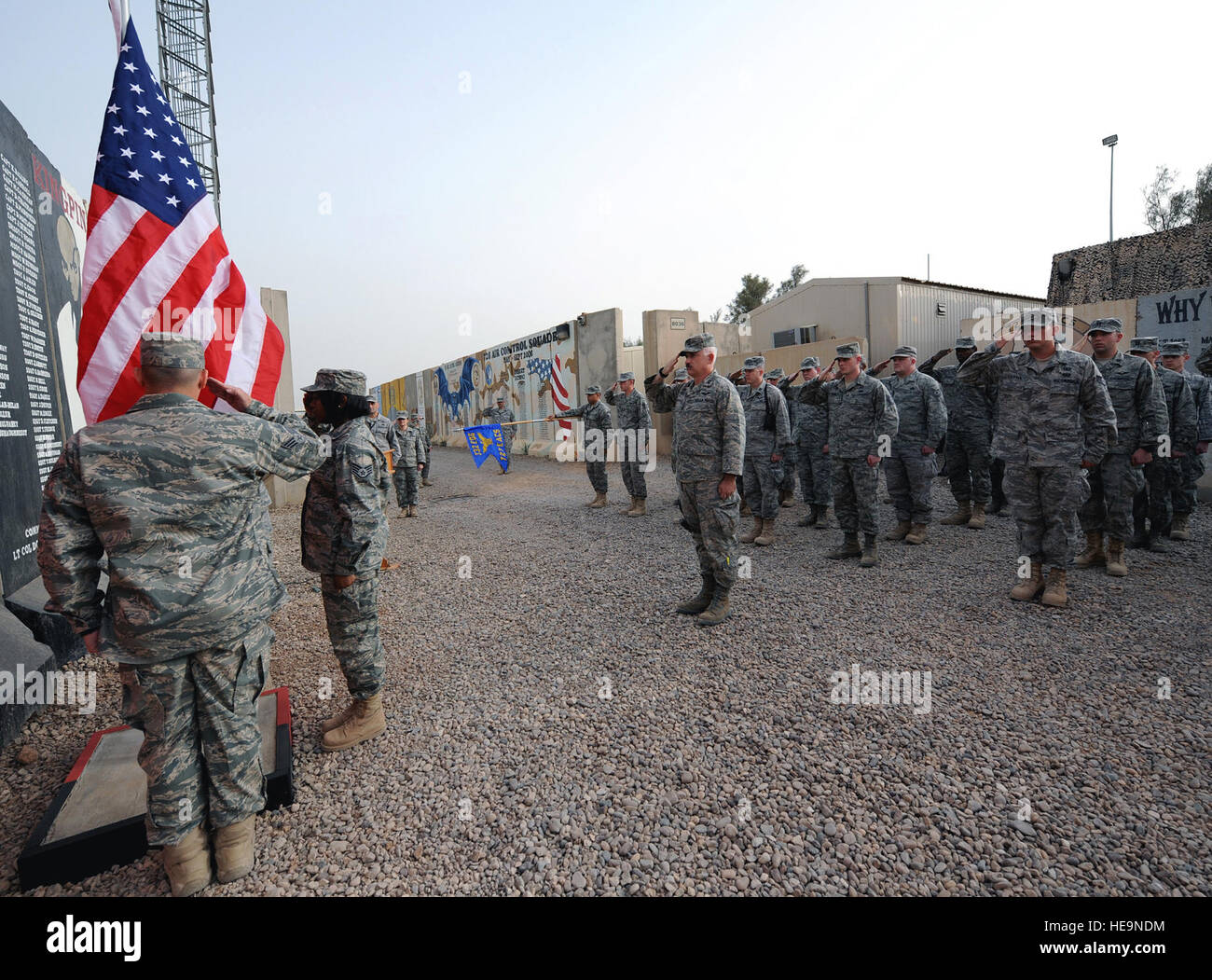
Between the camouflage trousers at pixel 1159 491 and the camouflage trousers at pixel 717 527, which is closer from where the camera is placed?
the camouflage trousers at pixel 717 527

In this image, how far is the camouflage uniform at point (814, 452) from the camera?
8.04 meters

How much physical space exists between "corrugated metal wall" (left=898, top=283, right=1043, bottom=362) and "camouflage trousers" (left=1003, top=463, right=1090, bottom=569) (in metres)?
11.1

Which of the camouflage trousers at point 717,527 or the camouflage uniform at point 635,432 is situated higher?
the camouflage uniform at point 635,432

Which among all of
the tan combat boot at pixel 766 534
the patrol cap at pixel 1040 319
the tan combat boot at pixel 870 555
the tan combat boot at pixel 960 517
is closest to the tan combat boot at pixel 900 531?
the tan combat boot at pixel 960 517

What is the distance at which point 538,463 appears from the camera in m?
17.9

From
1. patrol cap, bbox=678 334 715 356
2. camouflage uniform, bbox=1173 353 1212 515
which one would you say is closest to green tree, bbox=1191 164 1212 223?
camouflage uniform, bbox=1173 353 1212 515

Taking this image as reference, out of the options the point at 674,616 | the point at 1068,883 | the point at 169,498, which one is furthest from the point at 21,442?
the point at 1068,883

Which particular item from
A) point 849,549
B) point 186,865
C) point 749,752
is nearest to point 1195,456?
point 849,549

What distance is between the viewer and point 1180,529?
6449mm

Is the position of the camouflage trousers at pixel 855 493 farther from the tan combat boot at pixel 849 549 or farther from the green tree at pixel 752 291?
the green tree at pixel 752 291

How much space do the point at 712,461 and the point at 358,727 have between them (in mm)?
2822

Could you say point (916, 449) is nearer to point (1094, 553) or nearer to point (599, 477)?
point (1094, 553)

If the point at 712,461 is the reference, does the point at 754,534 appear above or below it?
below

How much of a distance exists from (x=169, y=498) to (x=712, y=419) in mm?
3397
